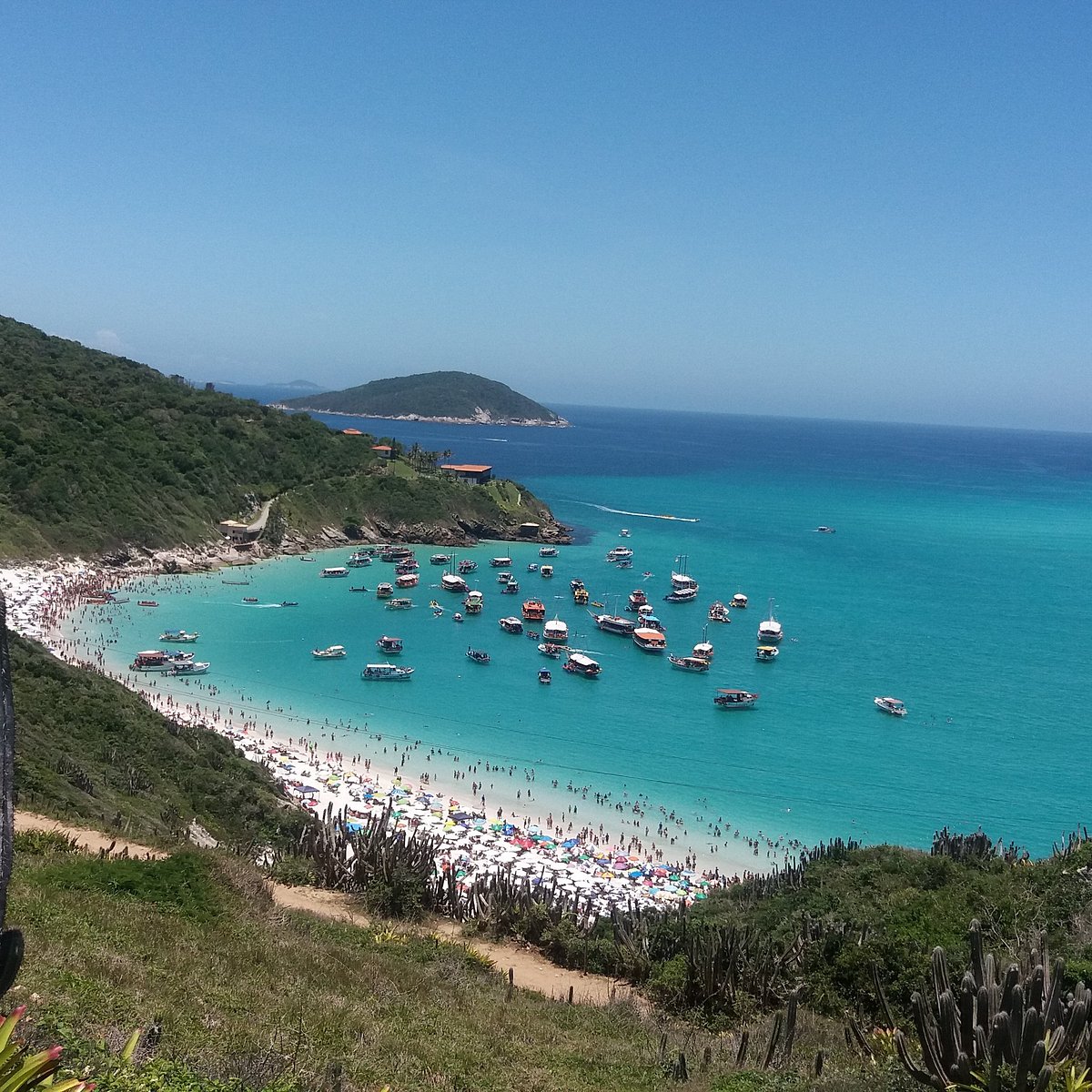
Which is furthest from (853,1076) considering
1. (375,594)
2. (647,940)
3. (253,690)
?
(375,594)

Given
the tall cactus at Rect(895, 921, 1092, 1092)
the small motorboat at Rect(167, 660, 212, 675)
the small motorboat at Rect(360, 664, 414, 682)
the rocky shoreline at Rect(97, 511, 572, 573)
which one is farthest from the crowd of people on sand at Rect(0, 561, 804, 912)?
the rocky shoreline at Rect(97, 511, 572, 573)

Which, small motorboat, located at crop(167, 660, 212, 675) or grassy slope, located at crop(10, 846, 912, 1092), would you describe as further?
small motorboat, located at crop(167, 660, 212, 675)

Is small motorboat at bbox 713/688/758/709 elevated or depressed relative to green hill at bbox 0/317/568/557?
depressed

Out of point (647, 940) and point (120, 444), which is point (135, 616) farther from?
point (647, 940)

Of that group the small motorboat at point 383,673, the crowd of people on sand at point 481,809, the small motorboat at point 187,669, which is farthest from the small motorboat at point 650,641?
the small motorboat at point 187,669

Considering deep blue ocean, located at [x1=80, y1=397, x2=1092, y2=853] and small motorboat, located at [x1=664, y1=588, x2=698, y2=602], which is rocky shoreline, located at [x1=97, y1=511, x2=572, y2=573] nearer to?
deep blue ocean, located at [x1=80, y1=397, x2=1092, y2=853]

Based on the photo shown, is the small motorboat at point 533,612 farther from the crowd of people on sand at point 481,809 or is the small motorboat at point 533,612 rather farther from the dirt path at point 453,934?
the dirt path at point 453,934
